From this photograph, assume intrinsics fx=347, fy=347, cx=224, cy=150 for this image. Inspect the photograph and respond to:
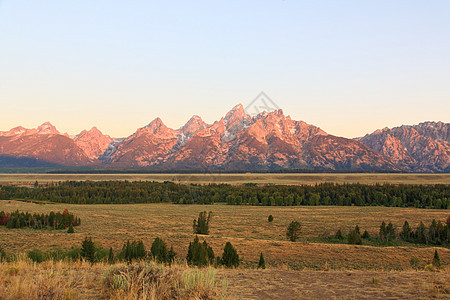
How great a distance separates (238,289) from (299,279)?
3.38 meters

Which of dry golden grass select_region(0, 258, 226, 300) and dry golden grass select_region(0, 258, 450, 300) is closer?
dry golden grass select_region(0, 258, 226, 300)

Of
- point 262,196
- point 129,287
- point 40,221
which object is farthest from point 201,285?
point 262,196

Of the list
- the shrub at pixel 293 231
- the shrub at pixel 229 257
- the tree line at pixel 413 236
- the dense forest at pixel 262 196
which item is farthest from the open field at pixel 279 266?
the dense forest at pixel 262 196

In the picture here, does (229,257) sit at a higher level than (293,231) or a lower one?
higher

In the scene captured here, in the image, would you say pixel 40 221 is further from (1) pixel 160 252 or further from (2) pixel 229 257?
(2) pixel 229 257

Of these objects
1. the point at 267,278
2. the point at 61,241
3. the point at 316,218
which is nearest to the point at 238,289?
the point at 267,278

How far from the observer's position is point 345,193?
121125mm

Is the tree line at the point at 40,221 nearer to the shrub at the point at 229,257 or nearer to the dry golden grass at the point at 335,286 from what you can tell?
the shrub at the point at 229,257

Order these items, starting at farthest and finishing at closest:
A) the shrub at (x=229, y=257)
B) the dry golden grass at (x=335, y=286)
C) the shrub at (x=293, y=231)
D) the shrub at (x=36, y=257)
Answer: the shrub at (x=293, y=231) → the shrub at (x=229, y=257) → the shrub at (x=36, y=257) → the dry golden grass at (x=335, y=286)

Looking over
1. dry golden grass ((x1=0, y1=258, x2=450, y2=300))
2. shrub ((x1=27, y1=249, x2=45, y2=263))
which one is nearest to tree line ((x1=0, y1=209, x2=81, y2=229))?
shrub ((x1=27, y1=249, x2=45, y2=263))

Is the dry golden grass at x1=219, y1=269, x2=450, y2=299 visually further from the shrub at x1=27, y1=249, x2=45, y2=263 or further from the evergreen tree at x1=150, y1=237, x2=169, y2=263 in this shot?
the shrub at x1=27, y1=249, x2=45, y2=263

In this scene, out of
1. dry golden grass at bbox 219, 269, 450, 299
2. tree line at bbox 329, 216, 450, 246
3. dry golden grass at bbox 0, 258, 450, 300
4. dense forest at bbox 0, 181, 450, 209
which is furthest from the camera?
dense forest at bbox 0, 181, 450, 209

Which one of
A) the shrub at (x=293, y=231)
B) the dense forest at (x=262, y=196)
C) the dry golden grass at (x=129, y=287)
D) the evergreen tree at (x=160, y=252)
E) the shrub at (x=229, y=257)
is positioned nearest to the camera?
the dry golden grass at (x=129, y=287)

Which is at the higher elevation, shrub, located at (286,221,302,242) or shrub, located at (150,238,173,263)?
shrub, located at (150,238,173,263)
